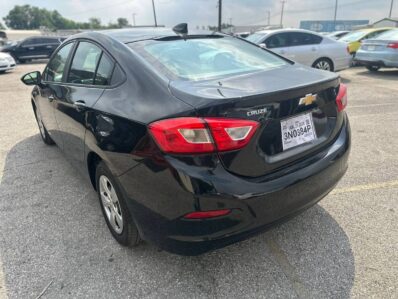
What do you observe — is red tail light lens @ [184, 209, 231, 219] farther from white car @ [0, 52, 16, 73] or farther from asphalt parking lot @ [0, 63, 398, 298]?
white car @ [0, 52, 16, 73]

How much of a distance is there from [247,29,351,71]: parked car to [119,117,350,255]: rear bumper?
26.4 feet

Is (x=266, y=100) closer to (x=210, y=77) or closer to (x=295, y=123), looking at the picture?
(x=295, y=123)

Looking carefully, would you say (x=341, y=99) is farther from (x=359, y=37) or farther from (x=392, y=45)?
(x=359, y=37)

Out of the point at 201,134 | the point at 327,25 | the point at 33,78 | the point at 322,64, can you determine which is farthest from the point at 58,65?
the point at 327,25

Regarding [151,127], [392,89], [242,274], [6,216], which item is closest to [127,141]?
[151,127]

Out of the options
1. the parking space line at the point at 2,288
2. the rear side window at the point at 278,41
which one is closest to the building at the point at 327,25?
the rear side window at the point at 278,41

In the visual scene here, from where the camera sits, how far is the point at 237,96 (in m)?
1.80

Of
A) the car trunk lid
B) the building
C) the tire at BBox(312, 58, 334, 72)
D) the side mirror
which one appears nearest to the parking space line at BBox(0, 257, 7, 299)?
the car trunk lid

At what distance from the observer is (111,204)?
101 inches

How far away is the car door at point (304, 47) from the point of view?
31.4 feet

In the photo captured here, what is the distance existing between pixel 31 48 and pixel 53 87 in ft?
67.5

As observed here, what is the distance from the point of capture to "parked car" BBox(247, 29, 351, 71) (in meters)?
9.46

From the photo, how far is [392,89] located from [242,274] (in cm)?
809

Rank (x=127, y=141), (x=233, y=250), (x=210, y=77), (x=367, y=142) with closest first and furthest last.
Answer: (x=127, y=141) → (x=210, y=77) → (x=233, y=250) → (x=367, y=142)
